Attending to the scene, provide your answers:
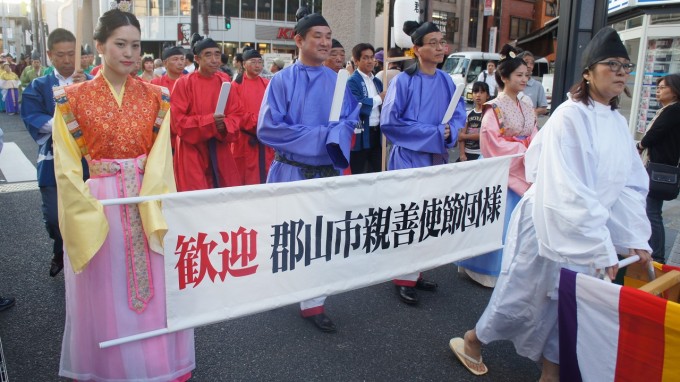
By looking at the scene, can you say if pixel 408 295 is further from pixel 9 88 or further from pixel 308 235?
pixel 9 88

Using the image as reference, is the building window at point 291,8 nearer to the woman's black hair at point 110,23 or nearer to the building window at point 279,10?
the building window at point 279,10

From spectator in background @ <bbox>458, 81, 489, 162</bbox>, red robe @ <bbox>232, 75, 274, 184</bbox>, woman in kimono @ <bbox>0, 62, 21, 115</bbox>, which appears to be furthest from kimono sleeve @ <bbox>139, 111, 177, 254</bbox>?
woman in kimono @ <bbox>0, 62, 21, 115</bbox>

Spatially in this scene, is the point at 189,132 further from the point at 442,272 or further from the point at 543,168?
the point at 543,168

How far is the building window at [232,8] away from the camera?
1416 inches

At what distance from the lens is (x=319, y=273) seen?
9.46ft

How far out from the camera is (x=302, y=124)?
138 inches

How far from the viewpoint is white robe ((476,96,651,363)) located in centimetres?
227

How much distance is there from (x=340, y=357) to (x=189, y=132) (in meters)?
2.69

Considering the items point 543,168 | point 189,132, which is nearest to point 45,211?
point 189,132

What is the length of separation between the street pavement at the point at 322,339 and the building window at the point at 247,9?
3490cm

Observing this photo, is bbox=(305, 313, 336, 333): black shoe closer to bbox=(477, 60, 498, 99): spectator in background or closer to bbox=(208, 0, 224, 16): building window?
bbox=(477, 60, 498, 99): spectator in background

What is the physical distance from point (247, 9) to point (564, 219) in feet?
123

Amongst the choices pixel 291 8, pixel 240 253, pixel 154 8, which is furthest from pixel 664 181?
pixel 154 8

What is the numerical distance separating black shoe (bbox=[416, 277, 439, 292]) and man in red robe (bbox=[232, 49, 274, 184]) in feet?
7.83
